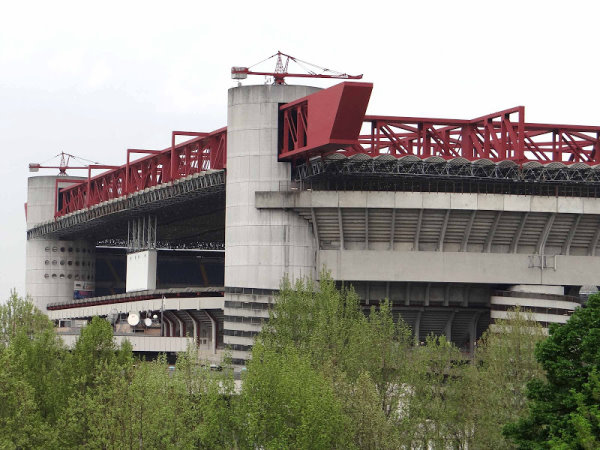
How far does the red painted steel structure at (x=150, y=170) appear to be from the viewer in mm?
119312

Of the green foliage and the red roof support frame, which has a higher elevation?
the red roof support frame

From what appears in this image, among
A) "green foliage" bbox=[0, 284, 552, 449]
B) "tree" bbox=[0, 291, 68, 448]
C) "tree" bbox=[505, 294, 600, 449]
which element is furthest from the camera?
"tree" bbox=[0, 291, 68, 448]

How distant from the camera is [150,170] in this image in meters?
140

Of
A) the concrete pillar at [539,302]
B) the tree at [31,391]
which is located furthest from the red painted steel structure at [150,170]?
the tree at [31,391]

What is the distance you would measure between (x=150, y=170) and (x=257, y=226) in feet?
116

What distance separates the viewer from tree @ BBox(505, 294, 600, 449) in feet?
164

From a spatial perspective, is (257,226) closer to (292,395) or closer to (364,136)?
(364,136)

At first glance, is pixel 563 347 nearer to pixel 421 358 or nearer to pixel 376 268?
pixel 421 358

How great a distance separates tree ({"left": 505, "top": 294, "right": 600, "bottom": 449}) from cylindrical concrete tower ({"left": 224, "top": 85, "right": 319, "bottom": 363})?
5498cm

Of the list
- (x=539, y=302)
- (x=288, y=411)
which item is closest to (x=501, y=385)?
(x=288, y=411)

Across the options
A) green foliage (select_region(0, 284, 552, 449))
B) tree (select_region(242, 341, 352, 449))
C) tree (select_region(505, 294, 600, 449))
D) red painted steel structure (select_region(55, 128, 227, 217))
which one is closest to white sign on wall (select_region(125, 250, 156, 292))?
red painted steel structure (select_region(55, 128, 227, 217))

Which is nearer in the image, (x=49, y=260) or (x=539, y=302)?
(x=539, y=302)

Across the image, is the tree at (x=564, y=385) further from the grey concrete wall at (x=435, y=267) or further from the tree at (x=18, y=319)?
the tree at (x=18, y=319)

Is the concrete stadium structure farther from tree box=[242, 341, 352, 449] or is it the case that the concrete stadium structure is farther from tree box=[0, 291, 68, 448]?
tree box=[242, 341, 352, 449]
